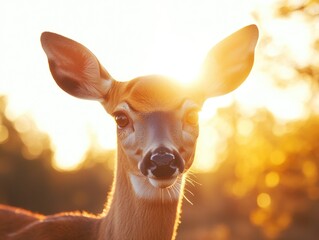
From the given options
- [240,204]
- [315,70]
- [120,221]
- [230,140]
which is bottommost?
[230,140]

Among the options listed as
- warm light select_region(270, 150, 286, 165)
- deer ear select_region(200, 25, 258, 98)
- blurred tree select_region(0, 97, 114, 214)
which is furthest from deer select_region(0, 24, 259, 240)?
blurred tree select_region(0, 97, 114, 214)

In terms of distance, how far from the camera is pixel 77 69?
774 centimetres

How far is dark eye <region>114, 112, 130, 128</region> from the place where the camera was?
7.05 m

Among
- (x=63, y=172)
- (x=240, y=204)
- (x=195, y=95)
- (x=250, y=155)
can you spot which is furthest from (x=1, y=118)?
(x=195, y=95)

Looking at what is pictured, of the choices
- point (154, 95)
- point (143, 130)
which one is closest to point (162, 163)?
point (143, 130)

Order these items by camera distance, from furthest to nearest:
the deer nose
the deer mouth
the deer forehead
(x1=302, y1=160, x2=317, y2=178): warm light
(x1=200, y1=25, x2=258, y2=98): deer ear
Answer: (x1=302, y1=160, x2=317, y2=178): warm light < (x1=200, y1=25, x2=258, y2=98): deer ear < the deer forehead < the deer mouth < the deer nose

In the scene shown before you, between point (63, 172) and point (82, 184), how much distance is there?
1.69 meters

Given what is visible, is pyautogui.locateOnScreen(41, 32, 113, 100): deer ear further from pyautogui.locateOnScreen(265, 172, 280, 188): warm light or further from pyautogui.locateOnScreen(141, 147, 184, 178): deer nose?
pyautogui.locateOnScreen(265, 172, 280, 188): warm light

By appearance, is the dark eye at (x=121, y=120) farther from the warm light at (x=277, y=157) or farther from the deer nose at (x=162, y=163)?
the warm light at (x=277, y=157)

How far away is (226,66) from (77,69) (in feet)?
5.10

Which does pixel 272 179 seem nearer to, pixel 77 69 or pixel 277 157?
pixel 277 157

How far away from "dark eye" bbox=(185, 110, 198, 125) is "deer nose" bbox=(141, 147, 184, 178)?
0.81 m

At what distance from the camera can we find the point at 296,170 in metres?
17.6

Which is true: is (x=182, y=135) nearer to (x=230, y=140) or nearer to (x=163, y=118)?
(x=163, y=118)
